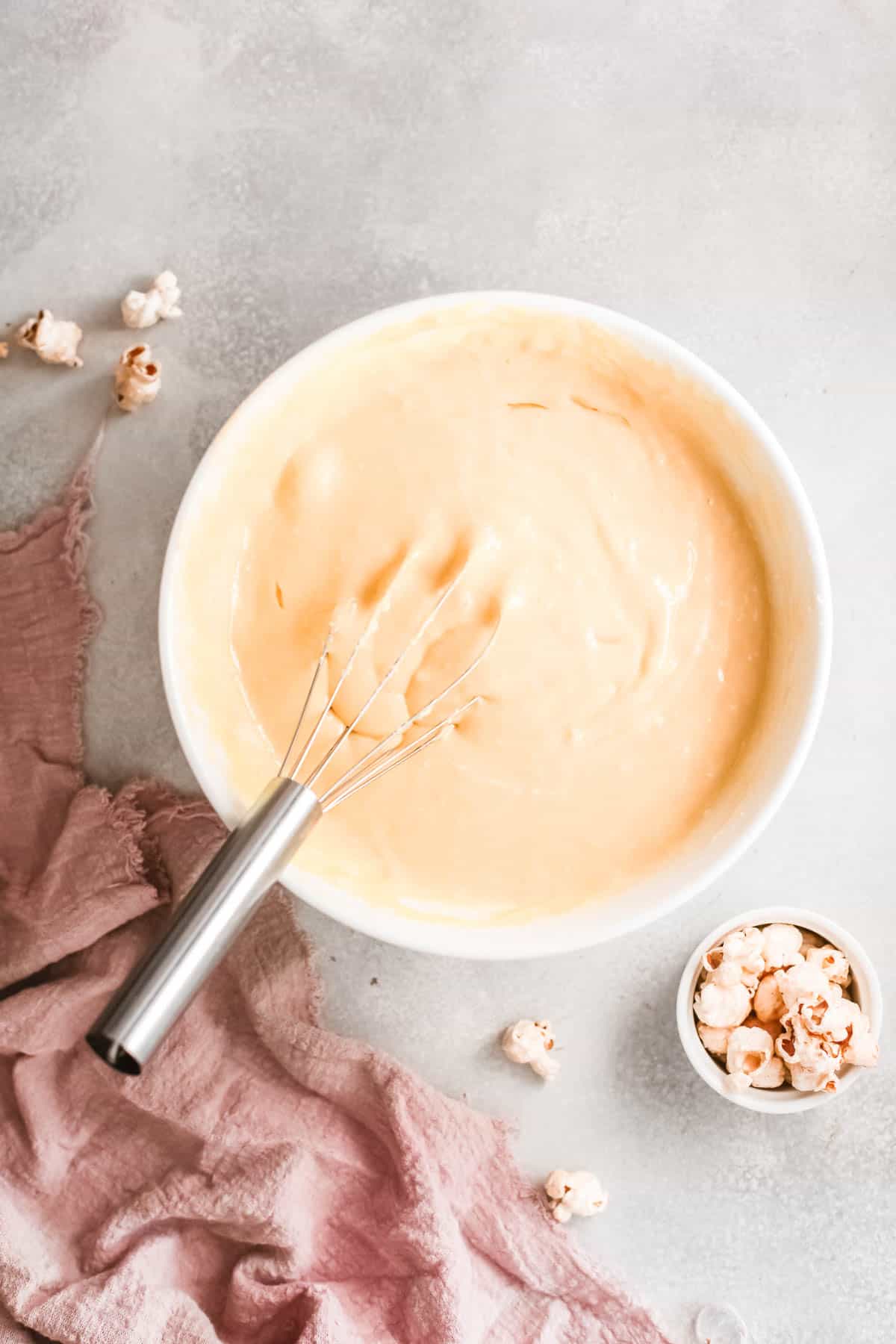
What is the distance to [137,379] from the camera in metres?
1.09

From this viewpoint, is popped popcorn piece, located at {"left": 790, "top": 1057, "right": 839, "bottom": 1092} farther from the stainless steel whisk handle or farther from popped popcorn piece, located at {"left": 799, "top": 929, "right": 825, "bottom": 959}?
the stainless steel whisk handle

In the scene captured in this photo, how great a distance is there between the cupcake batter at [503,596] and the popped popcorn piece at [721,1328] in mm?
460

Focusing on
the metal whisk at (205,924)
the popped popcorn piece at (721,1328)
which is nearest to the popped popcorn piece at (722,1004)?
the popped popcorn piece at (721,1328)

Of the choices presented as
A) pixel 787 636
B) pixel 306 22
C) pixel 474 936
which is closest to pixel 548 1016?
pixel 474 936

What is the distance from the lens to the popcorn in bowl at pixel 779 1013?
3.50 feet

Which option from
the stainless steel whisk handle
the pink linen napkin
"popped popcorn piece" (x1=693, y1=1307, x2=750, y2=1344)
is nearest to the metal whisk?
the stainless steel whisk handle

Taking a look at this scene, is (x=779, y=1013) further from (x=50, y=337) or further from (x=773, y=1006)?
(x=50, y=337)

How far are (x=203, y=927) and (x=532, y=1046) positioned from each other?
0.51 metres

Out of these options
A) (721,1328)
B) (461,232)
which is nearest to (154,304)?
(461,232)

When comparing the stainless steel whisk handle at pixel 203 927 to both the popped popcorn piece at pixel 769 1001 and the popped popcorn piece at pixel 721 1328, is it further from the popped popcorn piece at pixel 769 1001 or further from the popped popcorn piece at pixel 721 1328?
the popped popcorn piece at pixel 721 1328

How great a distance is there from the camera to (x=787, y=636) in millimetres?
1005

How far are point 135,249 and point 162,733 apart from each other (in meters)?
0.44

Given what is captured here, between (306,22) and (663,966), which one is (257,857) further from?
(306,22)

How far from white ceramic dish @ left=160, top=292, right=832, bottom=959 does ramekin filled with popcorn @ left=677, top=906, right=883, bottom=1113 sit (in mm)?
158
